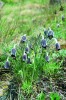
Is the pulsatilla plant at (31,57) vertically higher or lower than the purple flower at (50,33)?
lower

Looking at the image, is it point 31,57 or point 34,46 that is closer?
point 31,57

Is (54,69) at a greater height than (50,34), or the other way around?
(50,34)

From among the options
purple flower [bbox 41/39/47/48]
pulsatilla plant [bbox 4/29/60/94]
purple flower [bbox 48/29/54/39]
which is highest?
purple flower [bbox 48/29/54/39]

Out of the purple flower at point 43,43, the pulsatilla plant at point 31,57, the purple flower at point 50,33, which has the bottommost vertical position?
the pulsatilla plant at point 31,57

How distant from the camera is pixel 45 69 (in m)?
3.88

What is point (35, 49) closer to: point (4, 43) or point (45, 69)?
point (45, 69)

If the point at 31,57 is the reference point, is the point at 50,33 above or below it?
above

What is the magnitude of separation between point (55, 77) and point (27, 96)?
55 cm

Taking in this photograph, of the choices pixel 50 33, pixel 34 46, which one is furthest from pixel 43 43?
pixel 34 46

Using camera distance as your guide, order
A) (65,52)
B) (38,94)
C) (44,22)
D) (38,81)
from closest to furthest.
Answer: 1. (38,94)
2. (38,81)
3. (65,52)
4. (44,22)

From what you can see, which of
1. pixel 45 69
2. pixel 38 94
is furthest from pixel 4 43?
pixel 38 94

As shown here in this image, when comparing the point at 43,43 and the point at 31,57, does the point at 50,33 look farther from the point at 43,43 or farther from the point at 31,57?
the point at 31,57

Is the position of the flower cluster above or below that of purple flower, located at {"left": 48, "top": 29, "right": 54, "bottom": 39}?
below

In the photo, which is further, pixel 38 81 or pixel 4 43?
pixel 4 43
